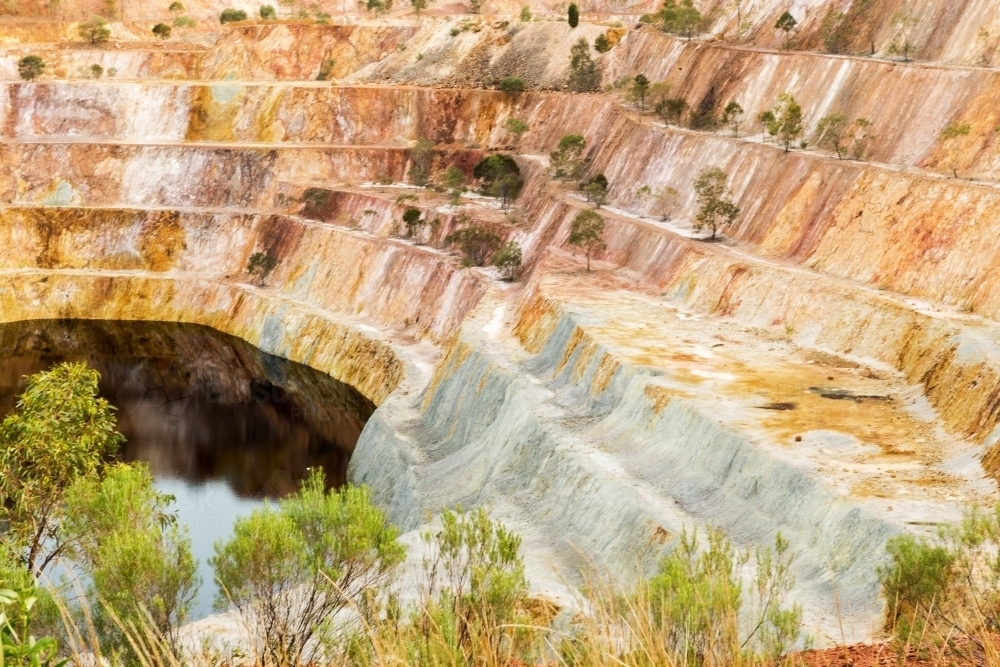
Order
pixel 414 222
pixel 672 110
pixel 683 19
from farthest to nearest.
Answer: pixel 683 19, pixel 414 222, pixel 672 110

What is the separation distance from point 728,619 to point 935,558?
1266cm

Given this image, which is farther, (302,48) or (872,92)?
(302,48)

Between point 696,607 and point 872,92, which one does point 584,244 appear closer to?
point 872,92

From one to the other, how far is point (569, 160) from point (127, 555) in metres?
63.3

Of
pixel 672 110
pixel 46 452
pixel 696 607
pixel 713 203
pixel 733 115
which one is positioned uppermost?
pixel 696 607

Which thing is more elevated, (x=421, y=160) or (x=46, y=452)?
(x=46, y=452)

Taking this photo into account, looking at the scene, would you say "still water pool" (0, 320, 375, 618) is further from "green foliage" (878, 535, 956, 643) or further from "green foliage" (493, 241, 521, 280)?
"green foliage" (878, 535, 956, 643)

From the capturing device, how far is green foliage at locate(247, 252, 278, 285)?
88.7 metres

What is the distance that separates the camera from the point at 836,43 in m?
75.6

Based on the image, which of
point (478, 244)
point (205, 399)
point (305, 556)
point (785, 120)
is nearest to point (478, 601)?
point (305, 556)

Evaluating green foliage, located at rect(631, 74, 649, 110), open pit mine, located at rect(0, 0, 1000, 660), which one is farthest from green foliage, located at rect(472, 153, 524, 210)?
green foliage, located at rect(631, 74, 649, 110)

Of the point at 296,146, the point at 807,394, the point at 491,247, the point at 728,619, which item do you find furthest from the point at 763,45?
the point at 728,619

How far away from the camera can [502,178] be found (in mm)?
86875

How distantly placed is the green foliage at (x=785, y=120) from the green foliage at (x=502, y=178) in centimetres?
1994
